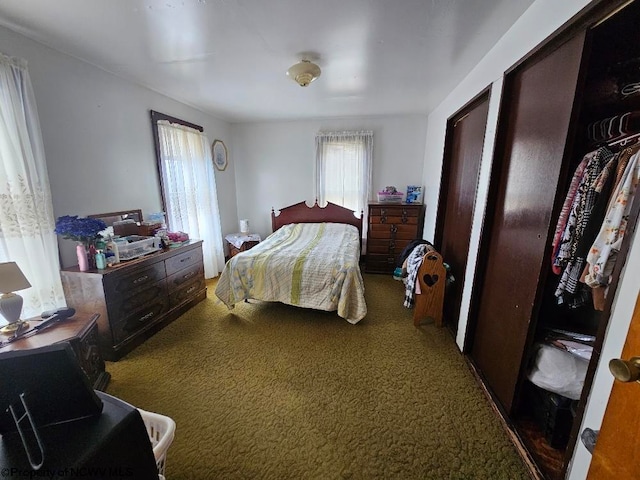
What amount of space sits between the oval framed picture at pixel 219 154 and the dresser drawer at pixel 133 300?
7.17 ft

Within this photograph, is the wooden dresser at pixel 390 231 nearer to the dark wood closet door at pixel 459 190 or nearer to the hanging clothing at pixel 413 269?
the dark wood closet door at pixel 459 190

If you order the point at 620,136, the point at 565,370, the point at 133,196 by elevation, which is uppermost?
the point at 620,136

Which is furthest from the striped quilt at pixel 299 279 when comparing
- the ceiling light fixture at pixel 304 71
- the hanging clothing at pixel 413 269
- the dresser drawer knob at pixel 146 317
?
the ceiling light fixture at pixel 304 71

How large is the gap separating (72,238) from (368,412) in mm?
2367

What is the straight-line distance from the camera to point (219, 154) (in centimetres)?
399

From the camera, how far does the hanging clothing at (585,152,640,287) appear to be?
913 mm

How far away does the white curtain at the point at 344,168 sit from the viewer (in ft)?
13.0

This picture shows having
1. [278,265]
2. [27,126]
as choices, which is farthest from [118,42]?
[278,265]

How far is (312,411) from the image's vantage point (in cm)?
157

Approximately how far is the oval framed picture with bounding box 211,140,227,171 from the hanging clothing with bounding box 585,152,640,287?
4.08 meters

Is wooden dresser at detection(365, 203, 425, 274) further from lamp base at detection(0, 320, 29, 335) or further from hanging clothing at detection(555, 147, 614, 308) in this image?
lamp base at detection(0, 320, 29, 335)

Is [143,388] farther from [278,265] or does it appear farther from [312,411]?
[278,265]

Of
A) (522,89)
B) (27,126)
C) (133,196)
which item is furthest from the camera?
(133,196)

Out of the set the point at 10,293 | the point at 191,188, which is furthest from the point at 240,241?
the point at 10,293
